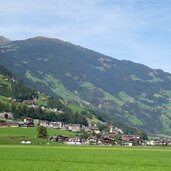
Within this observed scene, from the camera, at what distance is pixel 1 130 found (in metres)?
196

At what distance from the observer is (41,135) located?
18038cm

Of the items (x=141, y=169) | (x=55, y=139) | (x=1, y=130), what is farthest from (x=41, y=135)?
(x=141, y=169)

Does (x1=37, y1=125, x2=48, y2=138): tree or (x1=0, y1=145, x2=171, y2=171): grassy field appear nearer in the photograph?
(x1=0, y1=145, x2=171, y2=171): grassy field

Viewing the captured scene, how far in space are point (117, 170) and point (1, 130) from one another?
523 feet

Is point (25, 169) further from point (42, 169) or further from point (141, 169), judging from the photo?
point (141, 169)

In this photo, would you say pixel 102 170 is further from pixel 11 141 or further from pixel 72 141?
pixel 72 141

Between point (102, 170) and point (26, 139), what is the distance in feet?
415

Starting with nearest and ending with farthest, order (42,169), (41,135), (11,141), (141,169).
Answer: (42,169)
(141,169)
(11,141)
(41,135)

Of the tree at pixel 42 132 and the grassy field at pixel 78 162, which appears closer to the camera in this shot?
the grassy field at pixel 78 162

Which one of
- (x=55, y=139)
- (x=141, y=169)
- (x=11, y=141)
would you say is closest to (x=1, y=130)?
(x=55, y=139)

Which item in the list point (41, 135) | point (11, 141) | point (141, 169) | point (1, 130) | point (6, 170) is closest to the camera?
point (6, 170)

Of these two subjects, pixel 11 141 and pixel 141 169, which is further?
pixel 11 141

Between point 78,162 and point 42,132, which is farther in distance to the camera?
point 42,132

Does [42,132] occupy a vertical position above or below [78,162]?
above
